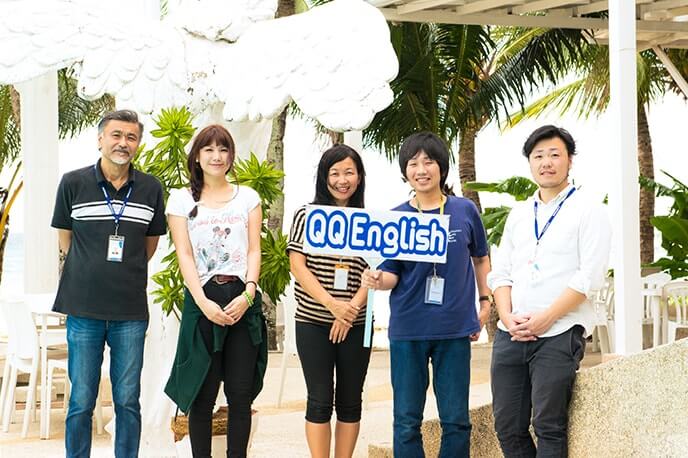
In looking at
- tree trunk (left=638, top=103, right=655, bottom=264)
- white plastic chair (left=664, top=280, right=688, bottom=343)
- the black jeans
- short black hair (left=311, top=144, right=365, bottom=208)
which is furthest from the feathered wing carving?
tree trunk (left=638, top=103, right=655, bottom=264)

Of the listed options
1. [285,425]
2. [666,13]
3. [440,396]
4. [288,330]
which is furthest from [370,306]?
[666,13]

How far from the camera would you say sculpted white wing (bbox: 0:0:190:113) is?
203 inches

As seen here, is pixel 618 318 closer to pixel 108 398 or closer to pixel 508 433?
pixel 508 433

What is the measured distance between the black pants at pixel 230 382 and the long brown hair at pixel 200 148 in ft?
1.35

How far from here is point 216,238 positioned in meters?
4.81

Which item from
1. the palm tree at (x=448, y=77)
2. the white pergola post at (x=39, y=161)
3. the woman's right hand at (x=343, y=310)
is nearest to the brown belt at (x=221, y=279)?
the woman's right hand at (x=343, y=310)

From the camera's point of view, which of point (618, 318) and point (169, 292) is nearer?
point (169, 292)

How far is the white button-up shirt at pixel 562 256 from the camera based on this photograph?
4297 mm

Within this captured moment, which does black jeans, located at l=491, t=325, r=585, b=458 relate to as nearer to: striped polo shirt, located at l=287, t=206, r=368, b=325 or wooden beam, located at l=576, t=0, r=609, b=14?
striped polo shirt, located at l=287, t=206, r=368, b=325

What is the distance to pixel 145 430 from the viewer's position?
550 centimetres

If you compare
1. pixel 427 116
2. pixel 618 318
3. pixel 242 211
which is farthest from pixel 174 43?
pixel 427 116

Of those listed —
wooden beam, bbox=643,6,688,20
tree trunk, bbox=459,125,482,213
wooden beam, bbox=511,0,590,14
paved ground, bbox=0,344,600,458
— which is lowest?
paved ground, bbox=0,344,600,458

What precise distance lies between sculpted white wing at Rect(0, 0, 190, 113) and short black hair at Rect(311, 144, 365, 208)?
84cm

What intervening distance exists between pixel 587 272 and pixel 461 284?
0.63 meters
